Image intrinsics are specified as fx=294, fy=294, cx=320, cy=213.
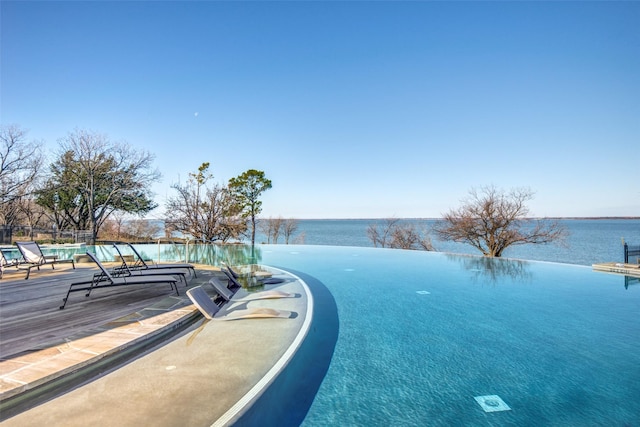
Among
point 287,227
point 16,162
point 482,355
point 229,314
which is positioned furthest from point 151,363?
point 287,227

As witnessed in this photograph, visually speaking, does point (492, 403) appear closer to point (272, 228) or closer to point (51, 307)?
point (51, 307)

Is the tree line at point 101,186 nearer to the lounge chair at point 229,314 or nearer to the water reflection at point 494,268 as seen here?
the water reflection at point 494,268

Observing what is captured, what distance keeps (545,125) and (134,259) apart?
18707 mm

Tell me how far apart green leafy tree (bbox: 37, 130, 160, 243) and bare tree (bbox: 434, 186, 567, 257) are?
70.8 feet

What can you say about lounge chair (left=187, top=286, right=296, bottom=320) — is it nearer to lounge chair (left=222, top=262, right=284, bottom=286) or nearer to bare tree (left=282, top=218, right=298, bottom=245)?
lounge chair (left=222, top=262, right=284, bottom=286)

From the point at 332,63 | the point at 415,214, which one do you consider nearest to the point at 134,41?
the point at 332,63

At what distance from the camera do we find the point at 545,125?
14.7 m

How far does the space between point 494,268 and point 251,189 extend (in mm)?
18152

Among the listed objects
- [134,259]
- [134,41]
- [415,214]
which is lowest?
[134,259]

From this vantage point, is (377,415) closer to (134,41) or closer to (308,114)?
(134,41)

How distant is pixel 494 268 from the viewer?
374 inches

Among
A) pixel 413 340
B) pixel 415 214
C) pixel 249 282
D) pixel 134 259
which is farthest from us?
pixel 415 214

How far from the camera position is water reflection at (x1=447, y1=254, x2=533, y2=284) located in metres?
8.12

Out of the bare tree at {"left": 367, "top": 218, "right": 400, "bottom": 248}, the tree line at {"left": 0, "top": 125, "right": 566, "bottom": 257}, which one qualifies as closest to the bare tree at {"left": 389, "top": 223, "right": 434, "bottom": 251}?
the bare tree at {"left": 367, "top": 218, "right": 400, "bottom": 248}
